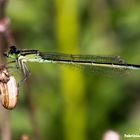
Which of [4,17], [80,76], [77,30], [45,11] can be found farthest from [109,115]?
[4,17]

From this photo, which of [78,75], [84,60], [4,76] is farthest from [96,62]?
[4,76]

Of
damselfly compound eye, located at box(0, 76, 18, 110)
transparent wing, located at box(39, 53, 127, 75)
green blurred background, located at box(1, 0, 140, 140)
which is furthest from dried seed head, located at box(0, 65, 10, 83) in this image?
green blurred background, located at box(1, 0, 140, 140)

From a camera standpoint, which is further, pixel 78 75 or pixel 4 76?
pixel 78 75

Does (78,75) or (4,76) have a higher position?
(78,75)

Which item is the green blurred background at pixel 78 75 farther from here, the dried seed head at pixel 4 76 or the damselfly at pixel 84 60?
the dried seed head at pixel 4 76

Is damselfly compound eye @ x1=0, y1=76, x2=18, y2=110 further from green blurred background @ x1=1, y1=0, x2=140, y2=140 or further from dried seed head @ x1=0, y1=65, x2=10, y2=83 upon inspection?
green blurred background @ x1=1, y1=0, x2=140, y2=140

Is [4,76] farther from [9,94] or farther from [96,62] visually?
[96,62]
